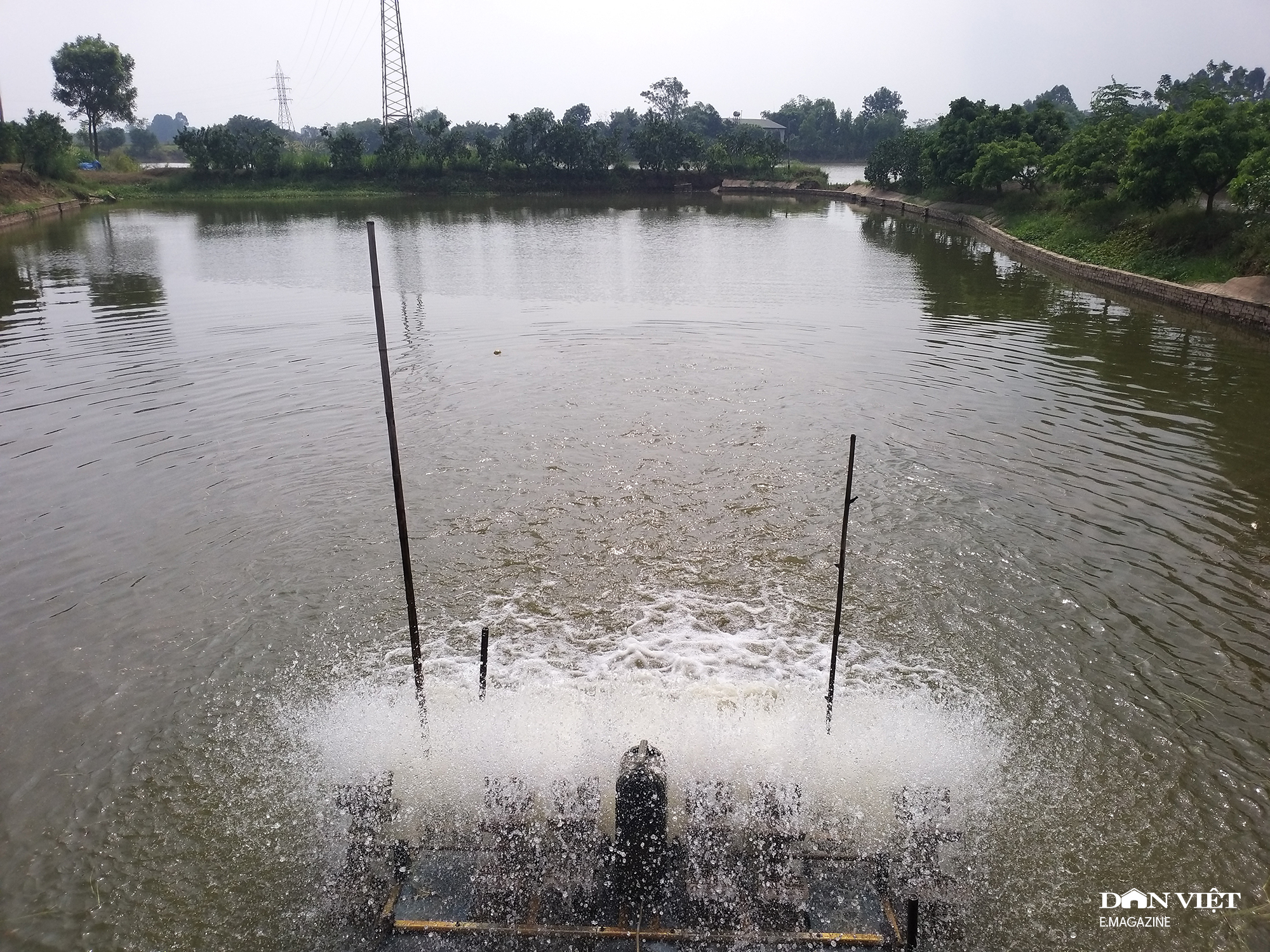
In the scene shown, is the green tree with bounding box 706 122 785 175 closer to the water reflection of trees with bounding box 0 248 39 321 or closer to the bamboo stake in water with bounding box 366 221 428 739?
the water reflection of trees with bounding box 0 248 39 321

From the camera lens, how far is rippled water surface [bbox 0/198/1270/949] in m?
6.71

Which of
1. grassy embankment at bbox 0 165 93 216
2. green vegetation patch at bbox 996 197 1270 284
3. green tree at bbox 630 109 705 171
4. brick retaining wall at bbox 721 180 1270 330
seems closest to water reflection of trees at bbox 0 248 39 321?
grassy embankment at bbox 0 165 93 216

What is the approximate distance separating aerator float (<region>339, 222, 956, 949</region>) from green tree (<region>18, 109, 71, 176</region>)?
220ft

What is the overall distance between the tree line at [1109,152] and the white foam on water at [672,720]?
24.1 m

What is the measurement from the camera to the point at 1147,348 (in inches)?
829

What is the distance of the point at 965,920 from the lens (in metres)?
5.98

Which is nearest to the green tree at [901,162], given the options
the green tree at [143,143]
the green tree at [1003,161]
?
the green tree at [1003,161]

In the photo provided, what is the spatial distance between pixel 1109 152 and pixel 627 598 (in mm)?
Answer: 35301

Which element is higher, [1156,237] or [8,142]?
[8,142]

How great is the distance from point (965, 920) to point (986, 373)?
48.8 feet

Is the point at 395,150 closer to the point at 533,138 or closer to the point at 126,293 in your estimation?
the point at 533,138

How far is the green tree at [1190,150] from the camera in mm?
26734

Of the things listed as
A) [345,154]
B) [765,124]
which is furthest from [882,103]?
[345,154]

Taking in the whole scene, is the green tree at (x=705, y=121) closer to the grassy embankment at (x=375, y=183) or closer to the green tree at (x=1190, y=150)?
the grassy embankment at (x=375, y=183)
